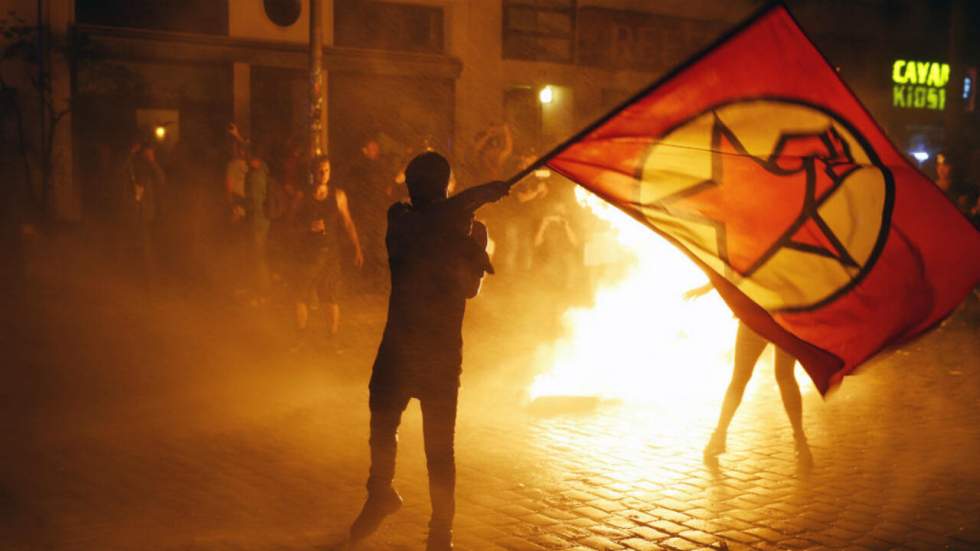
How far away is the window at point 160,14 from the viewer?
631 inches

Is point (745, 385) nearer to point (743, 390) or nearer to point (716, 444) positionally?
point (743, 390)

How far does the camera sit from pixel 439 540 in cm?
512

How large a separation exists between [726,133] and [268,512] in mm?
3138

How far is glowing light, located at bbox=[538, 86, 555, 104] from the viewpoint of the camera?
2180 centimetres

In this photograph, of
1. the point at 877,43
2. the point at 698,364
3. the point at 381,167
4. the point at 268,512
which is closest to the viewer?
the point at 268,512

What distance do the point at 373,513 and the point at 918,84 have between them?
28.1m

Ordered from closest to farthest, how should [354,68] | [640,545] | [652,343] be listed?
1. [640,545]
2. [652,343]
3. [354,68]

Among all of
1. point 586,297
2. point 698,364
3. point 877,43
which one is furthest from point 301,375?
point 877,43

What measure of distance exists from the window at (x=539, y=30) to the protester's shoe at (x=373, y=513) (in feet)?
54.2

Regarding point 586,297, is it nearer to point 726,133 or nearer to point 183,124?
point 183,124

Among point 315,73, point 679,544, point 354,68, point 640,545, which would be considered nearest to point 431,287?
point 640,545

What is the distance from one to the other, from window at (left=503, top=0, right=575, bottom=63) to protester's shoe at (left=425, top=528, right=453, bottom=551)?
16.7m

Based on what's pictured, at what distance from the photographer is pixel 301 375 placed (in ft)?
32.3

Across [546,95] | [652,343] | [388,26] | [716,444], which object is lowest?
[716,444]
